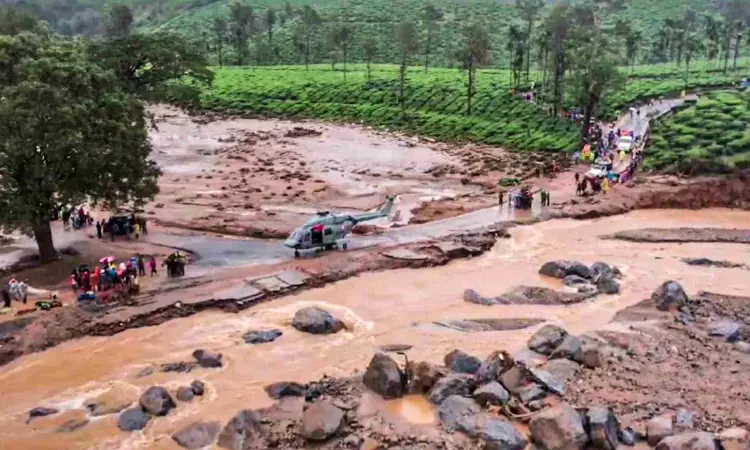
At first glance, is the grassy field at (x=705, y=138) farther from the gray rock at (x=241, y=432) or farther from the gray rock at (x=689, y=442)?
the gray rock at (x=241, y=432)

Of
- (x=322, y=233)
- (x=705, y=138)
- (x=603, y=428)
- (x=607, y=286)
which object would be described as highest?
(x=705, y=138)

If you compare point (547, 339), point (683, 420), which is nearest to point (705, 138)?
point (547, 339)

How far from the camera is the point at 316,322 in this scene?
30.3 m

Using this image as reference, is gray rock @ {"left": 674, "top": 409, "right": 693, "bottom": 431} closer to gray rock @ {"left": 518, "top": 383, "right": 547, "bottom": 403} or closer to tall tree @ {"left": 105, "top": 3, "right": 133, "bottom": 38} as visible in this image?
gray rock @ {"left": 518, "top": 383, "right": 547, "bottom": 403}

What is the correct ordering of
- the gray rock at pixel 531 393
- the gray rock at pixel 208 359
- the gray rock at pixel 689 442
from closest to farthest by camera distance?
the gray rock at pixel 689 442 < the gray rock at pixel 531 393 < the gray rock at pixel 208 359

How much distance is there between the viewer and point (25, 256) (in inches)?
1549

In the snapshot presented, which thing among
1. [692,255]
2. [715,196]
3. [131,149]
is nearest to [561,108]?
[715,196]

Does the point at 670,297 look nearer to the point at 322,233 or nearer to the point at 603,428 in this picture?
the point at 603,428

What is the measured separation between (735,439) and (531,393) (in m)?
5.73

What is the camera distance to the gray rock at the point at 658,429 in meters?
21.0

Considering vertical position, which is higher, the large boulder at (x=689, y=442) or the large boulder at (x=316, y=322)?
the large boulder at (x=689, y=442)

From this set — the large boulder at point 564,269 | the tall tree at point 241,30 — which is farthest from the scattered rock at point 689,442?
the tall tree at point 241,30

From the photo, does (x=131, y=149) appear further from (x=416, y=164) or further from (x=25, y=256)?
(x=416, y=164)

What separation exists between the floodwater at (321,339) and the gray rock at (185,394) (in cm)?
25
